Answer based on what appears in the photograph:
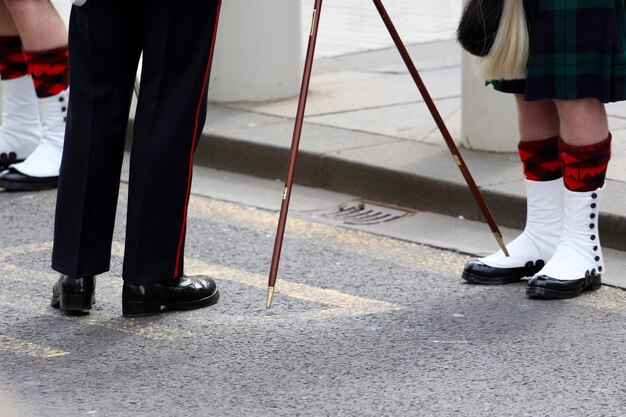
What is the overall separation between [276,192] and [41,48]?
1.24 metres

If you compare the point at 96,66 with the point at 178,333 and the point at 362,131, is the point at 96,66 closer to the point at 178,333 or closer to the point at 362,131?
the point at 178,333

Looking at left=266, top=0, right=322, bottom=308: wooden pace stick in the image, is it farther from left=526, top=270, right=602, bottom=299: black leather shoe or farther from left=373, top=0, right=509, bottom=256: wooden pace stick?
left=526, top=270, right=602, bottom=299: black leather shoe

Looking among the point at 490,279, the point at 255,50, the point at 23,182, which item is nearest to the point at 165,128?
the point at 490,279

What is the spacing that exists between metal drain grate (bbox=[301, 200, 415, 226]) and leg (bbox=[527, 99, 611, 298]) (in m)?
1.26

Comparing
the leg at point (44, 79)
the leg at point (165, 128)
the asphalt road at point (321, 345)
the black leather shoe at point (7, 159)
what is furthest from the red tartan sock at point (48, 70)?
the leg at point (165, 128)

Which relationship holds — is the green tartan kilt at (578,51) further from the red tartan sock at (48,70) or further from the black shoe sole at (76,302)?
the red tartan sock at (48,70)

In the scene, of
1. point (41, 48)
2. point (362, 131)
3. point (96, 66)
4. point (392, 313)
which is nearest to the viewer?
point (96, 66)

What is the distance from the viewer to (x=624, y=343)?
4.04 m

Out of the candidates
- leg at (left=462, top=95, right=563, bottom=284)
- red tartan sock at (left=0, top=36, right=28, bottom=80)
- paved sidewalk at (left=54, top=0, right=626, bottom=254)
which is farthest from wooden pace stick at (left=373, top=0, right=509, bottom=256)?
red tartan sock at (left=0, top=36, right=28, bottom=80)

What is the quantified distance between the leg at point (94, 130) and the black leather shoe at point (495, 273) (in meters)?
1.27

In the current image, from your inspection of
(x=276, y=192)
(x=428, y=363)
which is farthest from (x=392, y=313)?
(x=276, y=192)

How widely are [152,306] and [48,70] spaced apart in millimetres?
2198

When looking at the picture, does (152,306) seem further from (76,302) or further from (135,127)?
(135,127)

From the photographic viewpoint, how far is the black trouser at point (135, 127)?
4105 millimetres
